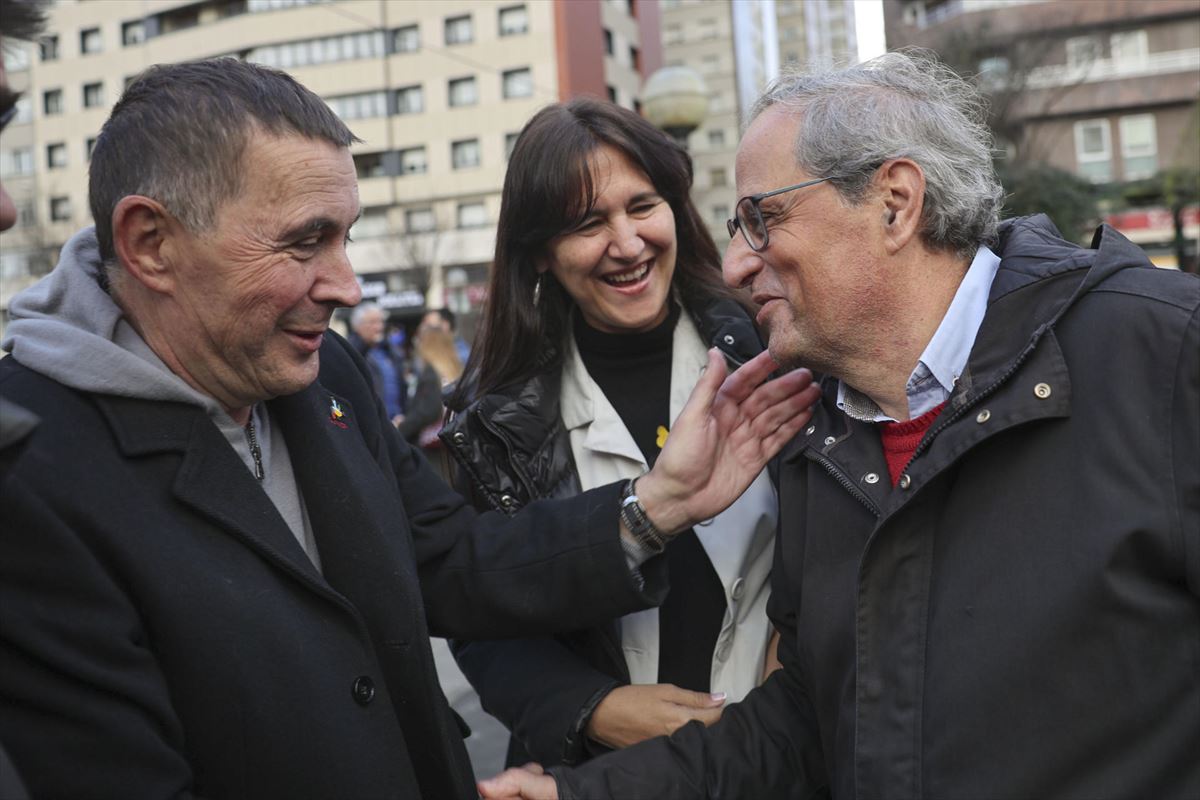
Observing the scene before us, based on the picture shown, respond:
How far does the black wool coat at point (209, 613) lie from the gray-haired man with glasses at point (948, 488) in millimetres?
453

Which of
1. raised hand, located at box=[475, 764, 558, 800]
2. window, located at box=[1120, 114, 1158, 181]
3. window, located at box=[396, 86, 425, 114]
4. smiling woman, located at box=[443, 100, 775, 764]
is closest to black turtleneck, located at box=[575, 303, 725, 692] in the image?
smiling woman, located at box=[443, 100, 775, 764]

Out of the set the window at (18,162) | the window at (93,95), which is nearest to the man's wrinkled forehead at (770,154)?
the window at (93,95)

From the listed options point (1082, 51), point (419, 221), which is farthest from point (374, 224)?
point (1082, 51)

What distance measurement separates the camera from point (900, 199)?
2.13 m

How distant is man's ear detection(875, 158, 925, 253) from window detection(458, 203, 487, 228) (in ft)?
138

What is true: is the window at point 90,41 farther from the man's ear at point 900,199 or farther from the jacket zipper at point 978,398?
the jacket zipper at point 978,398

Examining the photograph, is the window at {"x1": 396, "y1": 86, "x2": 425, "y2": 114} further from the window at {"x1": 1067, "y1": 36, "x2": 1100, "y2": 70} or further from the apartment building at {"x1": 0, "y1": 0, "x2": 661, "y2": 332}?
the window at {"x1": 1067, "y1": 36, "x2": 1100, "y2": 70}

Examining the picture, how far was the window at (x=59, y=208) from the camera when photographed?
4397 centimetres

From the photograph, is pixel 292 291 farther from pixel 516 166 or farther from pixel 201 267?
pixel 516 166

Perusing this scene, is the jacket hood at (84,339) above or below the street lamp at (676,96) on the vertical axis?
below

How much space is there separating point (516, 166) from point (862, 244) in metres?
0.96

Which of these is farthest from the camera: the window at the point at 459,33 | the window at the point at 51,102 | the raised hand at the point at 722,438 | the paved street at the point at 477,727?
the window at the point at 51,102

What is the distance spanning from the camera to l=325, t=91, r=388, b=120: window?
42750 mm

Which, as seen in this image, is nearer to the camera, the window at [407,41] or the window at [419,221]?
the window at [407,41]
